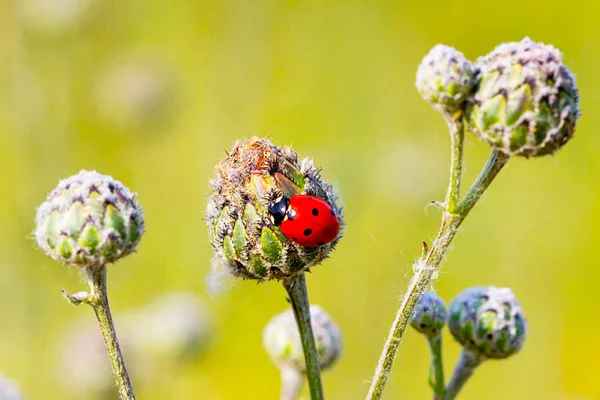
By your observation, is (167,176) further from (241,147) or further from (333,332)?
(241,147)

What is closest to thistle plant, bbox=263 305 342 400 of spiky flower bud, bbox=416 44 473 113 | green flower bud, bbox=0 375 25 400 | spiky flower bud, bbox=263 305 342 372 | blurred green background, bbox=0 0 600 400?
spiky flower bud, bbox=263 305 342 372

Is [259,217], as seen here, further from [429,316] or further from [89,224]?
[429,316]

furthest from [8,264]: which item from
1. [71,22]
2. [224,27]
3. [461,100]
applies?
[461,100]

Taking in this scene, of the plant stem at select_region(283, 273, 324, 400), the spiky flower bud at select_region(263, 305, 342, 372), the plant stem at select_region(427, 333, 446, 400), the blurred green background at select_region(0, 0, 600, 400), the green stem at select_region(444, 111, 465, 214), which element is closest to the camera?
the green stem at select_region(444, 111, 465, 214)

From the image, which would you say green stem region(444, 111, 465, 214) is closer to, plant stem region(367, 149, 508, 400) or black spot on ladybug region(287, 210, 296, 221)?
plant stem region(367, 149, 508, 400)

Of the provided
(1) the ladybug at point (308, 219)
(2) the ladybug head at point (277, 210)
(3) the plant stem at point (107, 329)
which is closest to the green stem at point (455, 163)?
(1) the ladybug at point (308, 219)

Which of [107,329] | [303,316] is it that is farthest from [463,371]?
[107,329]
